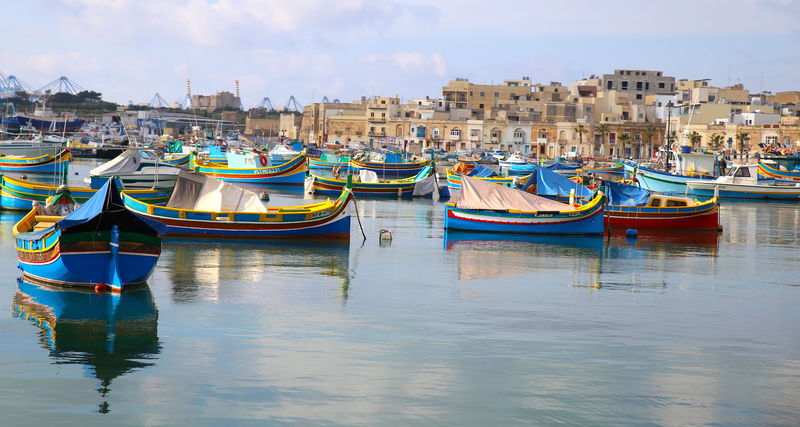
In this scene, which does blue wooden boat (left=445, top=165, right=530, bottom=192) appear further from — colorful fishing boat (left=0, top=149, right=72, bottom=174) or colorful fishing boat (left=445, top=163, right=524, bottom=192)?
colorful fishing boat (left=0, top=149, right=72, bottom=174)

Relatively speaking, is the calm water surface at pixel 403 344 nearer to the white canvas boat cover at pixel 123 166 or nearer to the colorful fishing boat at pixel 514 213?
the colorful fishing boat at pixel 514 213

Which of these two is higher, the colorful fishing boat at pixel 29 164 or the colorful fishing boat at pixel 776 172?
the colorful fishing boat at pixel 776 172

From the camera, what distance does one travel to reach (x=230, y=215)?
29.6 m

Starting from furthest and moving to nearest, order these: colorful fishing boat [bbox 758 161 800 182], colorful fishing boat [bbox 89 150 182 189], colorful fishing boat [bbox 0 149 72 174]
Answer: colorful fishing boat [bbox 758 161 800 182], colorful fishing boat [bbox 0 149 72 174], colorful fishing boat [bbox 89 150 182 189]

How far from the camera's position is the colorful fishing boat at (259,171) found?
6188cm

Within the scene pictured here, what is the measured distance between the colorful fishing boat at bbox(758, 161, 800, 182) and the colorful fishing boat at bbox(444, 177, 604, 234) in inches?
1327

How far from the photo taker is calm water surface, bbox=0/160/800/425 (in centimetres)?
1342

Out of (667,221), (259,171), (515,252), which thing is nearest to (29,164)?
(259,171)

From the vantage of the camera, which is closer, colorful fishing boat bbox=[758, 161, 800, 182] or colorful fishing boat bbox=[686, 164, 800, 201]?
colorful fishing boat bbox=[686, 164, 800, 201]

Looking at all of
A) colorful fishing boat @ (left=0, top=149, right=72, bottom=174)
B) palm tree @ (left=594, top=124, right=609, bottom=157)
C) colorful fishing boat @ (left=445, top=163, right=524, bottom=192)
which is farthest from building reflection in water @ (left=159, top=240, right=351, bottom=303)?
palm tree @ (left=594, top=124, right=609, bottom=157)

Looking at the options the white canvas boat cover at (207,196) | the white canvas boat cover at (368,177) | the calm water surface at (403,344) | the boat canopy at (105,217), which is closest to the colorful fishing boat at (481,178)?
the white canvas boat cover at (368,177)

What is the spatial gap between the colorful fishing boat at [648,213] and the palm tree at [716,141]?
57.3 meters

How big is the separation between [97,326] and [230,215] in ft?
40.3

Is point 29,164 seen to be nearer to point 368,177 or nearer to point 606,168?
point 368,177
